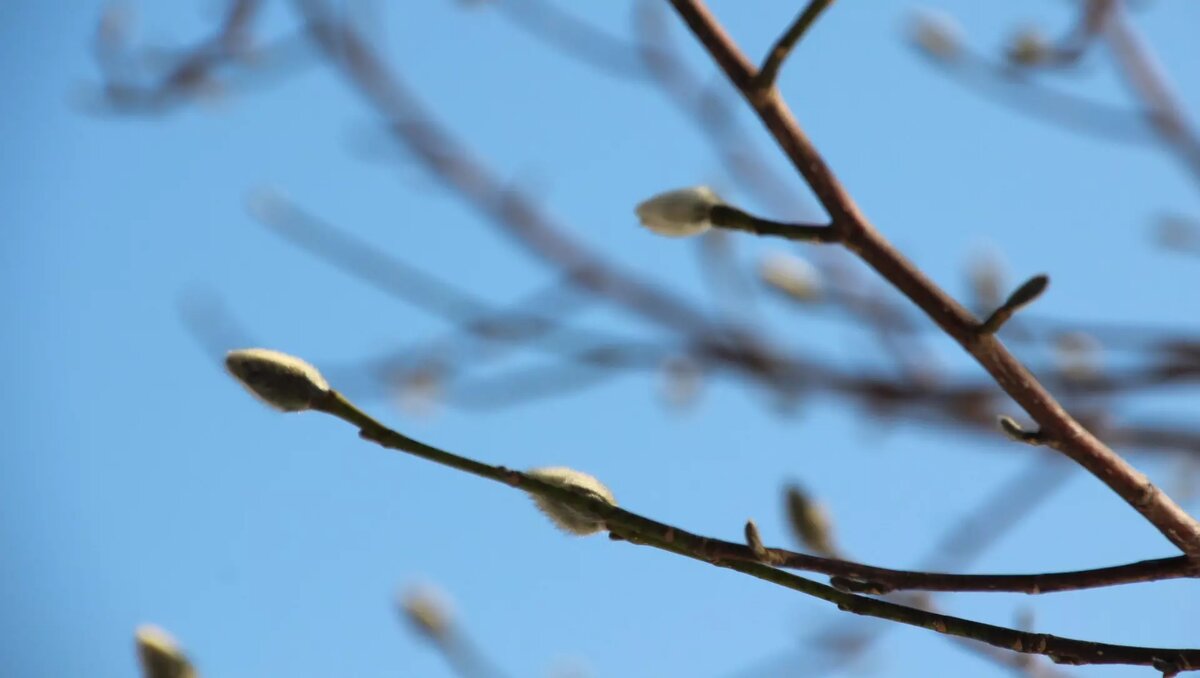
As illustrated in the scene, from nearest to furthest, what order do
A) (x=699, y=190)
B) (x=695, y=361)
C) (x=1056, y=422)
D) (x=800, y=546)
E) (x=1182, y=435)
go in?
(x=1056, y=422), (x=699, y=190), (x=800, y=546), (x=1182, y=435), (x=695, y=361)

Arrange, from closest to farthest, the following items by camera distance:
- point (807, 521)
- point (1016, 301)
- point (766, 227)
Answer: point (1016, 301)
point (766, 227)
point (807, 521)

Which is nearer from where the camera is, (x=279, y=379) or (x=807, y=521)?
(x=279, y=379)

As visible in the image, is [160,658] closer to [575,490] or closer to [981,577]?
[575,490]

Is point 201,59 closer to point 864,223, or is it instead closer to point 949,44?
point 949,44

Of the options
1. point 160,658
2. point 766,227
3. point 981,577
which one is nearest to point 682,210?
point 766,227

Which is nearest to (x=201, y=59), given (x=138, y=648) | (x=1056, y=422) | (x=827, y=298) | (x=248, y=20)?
(x=248, y=20)

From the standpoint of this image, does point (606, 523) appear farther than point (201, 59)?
→ No

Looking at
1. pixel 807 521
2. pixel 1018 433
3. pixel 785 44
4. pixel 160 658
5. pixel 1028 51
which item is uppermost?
pixel 1028 51
